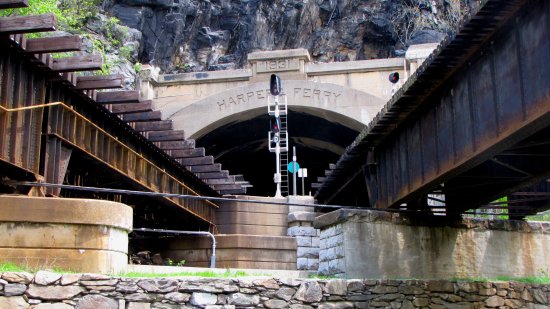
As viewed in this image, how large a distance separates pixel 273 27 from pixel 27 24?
34225mm

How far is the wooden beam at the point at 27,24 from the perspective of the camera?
11.5 meters

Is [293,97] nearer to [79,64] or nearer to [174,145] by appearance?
[174,145]

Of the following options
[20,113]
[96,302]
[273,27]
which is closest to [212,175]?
[20,113]

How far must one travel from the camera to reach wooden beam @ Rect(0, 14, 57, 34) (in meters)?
11.5

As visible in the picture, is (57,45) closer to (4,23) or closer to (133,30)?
(4,23)

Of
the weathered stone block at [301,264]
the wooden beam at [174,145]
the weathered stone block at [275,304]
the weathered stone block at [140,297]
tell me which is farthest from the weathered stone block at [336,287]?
the weathered stone block at [301,264]

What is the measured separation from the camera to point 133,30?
3928 cm

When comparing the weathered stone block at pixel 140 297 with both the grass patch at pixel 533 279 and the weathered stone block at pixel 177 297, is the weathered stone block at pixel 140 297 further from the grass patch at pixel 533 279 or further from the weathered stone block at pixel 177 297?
the grass patch at pixel 533 279

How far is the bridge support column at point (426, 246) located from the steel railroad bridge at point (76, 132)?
534 centimetres

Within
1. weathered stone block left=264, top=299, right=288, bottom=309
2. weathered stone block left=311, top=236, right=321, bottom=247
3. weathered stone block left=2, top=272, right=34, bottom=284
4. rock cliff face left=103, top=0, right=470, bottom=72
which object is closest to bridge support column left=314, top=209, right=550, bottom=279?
weathered stone block left=264, top=299, right=288, bottom=309

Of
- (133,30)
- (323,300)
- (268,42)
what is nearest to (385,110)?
(323,300)

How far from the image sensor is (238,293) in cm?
1018

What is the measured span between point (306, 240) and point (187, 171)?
15.6 feet

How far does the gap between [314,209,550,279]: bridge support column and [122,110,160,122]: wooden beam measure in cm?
509
